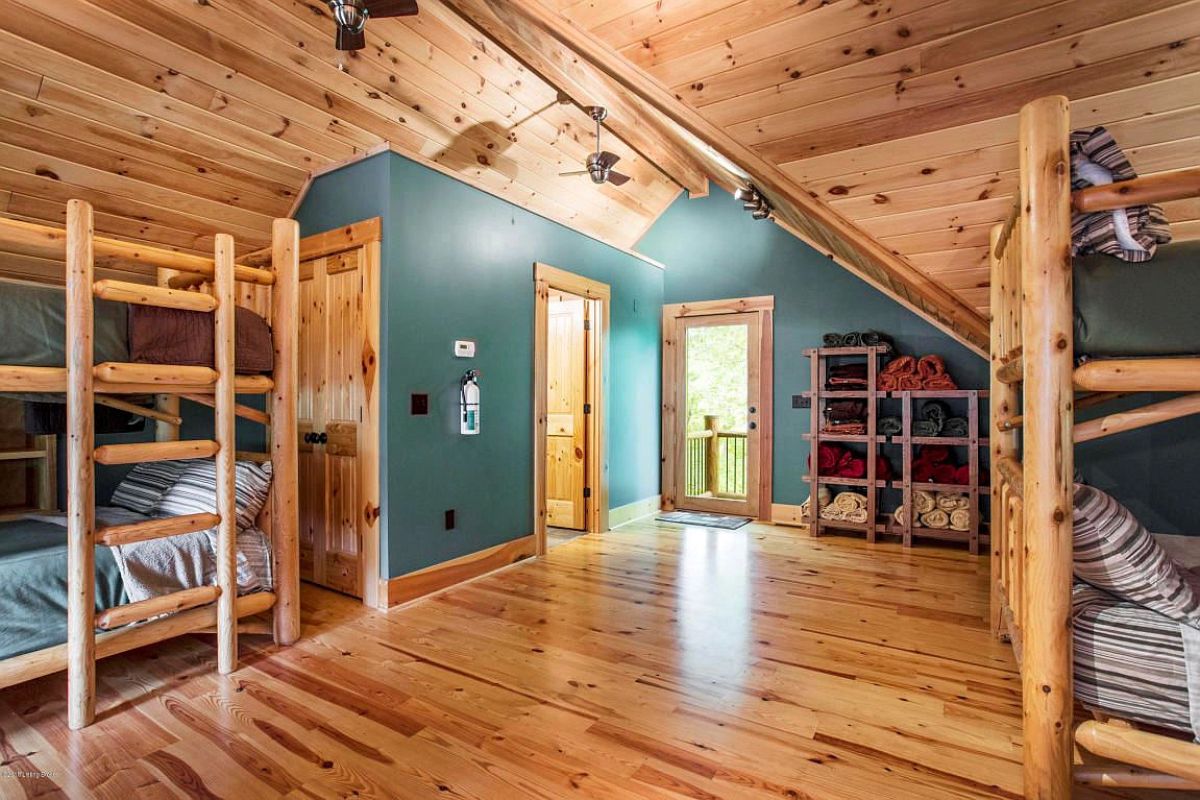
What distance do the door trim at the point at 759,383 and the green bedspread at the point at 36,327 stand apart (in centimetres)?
467

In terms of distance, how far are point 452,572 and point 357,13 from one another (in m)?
2.90

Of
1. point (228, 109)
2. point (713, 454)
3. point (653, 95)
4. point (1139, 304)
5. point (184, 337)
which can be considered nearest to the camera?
point (1139, 304)

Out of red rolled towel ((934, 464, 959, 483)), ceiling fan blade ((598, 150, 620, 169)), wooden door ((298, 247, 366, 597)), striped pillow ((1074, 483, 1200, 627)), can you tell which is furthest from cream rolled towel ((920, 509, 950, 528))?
wooden door ((298, 247, 366, 597))

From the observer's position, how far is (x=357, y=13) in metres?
2.18

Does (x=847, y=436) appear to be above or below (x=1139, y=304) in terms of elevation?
below

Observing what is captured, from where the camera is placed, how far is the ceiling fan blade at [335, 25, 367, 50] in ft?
7.33

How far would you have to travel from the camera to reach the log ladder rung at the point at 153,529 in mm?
2213

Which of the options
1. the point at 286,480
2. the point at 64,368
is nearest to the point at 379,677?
the point at 286,480

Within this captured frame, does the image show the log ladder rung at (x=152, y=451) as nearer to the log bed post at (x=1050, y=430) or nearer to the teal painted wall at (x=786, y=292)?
the log bed post at (x=1050, y=430)

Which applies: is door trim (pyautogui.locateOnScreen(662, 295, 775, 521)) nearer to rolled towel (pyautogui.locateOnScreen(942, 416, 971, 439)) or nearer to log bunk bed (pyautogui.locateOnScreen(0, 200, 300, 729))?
rolled towel (pyautogui.locateOnScreen(942, 416, 971, 439))

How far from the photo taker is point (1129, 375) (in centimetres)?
152

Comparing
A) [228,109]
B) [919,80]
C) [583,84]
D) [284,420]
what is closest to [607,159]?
[583,84]

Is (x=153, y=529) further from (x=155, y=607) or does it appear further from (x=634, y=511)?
(x=634, y=511)

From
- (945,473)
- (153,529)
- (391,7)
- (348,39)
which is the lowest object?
(945,473)
